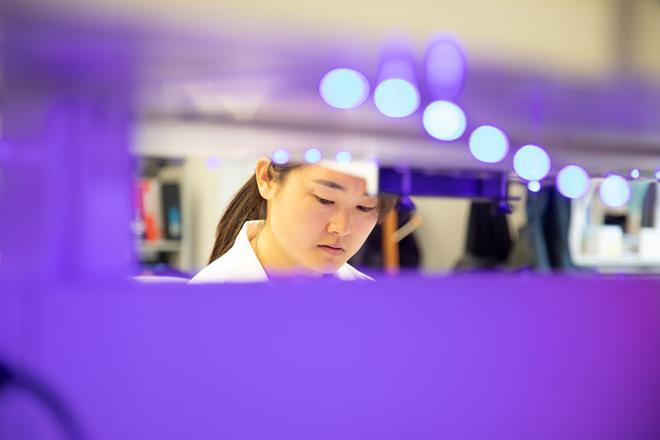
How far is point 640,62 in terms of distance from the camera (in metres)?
0.99

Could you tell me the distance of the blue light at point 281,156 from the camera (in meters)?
0.71

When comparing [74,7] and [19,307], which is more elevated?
[74,7]

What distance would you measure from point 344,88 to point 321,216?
0.53 feet

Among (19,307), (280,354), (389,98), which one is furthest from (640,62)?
(19,307)

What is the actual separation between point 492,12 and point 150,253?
1.96ft

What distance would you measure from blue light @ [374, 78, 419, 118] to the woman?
0.10 metres

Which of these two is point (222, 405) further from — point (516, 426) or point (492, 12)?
point (492, 12)

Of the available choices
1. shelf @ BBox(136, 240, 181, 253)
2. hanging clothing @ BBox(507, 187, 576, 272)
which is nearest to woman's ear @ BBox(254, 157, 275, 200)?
shelf @ BBox(136, 240, 181, 253)

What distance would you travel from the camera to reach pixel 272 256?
0.69 meters

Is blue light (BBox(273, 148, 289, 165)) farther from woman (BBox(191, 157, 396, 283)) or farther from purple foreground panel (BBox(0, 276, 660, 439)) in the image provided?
purple foreground panel (BBox(0, 276, 660, 439))

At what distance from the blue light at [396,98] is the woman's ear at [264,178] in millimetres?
172

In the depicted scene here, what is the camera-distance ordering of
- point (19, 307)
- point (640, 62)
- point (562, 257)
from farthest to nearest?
point (640, 62)
point (562, 257)
point (19, 307)

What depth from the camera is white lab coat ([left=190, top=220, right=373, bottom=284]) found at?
0.64 meters

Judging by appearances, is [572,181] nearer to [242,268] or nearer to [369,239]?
[369,239]
